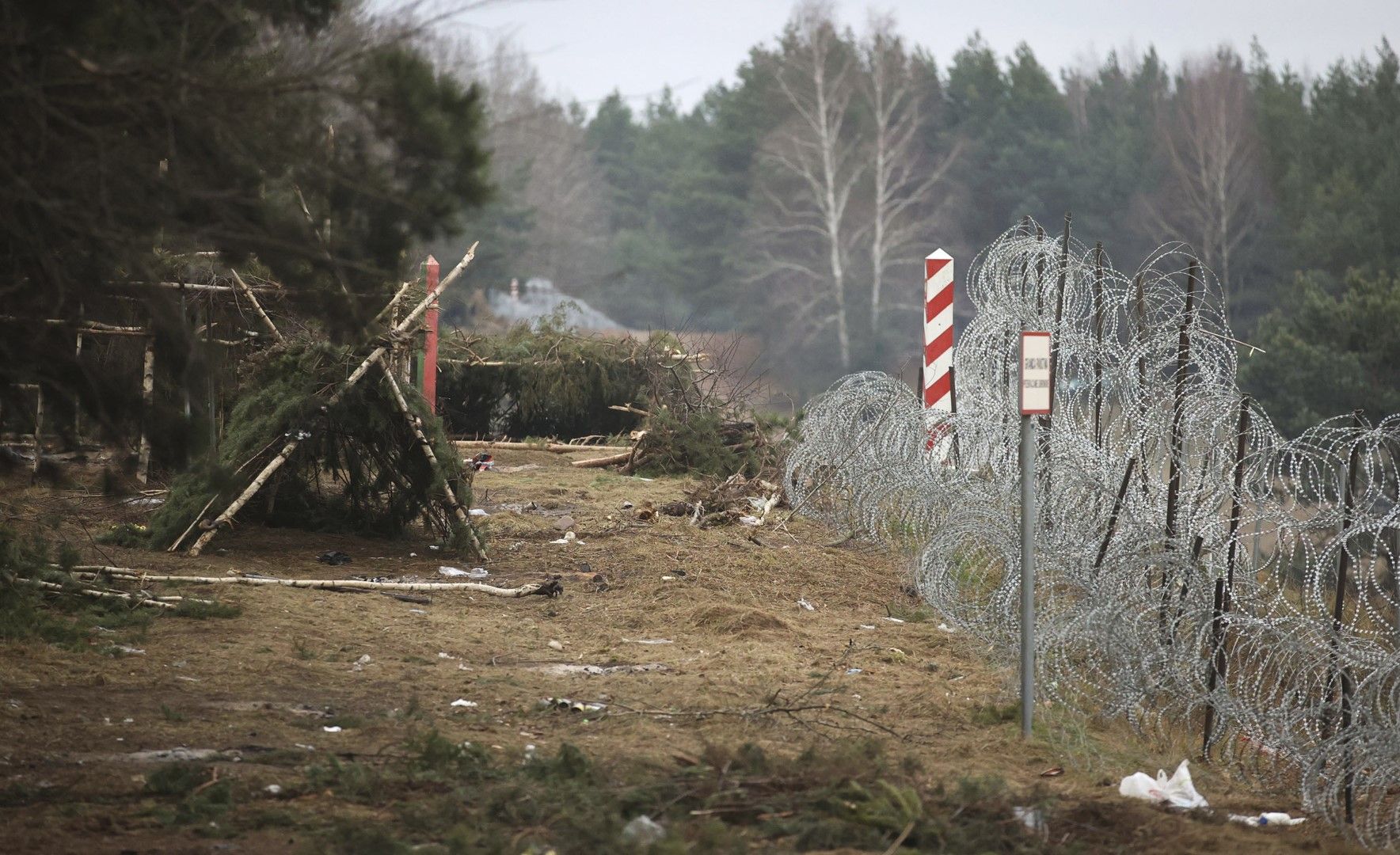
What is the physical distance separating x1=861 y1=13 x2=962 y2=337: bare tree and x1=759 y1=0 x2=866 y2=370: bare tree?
2.53 ft

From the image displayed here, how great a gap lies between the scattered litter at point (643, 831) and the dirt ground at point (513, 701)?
0.57ft

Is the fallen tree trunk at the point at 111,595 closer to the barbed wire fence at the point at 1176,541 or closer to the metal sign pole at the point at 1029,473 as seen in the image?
the barbed wire fence at the point at 1176,541

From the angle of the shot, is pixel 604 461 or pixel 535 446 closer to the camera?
pixel 604 461

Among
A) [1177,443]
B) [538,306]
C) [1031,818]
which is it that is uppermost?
[538,306]

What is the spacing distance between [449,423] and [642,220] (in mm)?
50346

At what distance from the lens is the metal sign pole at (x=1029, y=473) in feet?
20.2

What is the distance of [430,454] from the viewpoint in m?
9.77

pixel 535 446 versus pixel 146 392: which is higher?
pixel 146 392

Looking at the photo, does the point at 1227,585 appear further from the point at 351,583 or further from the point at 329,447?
the point at 329,447

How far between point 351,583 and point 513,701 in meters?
2.63

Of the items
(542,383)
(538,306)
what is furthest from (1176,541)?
(538,306)

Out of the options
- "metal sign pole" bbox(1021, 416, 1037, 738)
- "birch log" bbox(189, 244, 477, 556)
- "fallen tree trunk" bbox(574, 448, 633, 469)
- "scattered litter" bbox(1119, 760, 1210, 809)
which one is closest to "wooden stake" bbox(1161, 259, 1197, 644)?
"metal sign pole" bbox(1021, 416, 1037, 738)

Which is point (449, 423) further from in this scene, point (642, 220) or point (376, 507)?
point (642, 220)

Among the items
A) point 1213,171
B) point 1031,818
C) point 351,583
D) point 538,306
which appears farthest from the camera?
point 538,306
